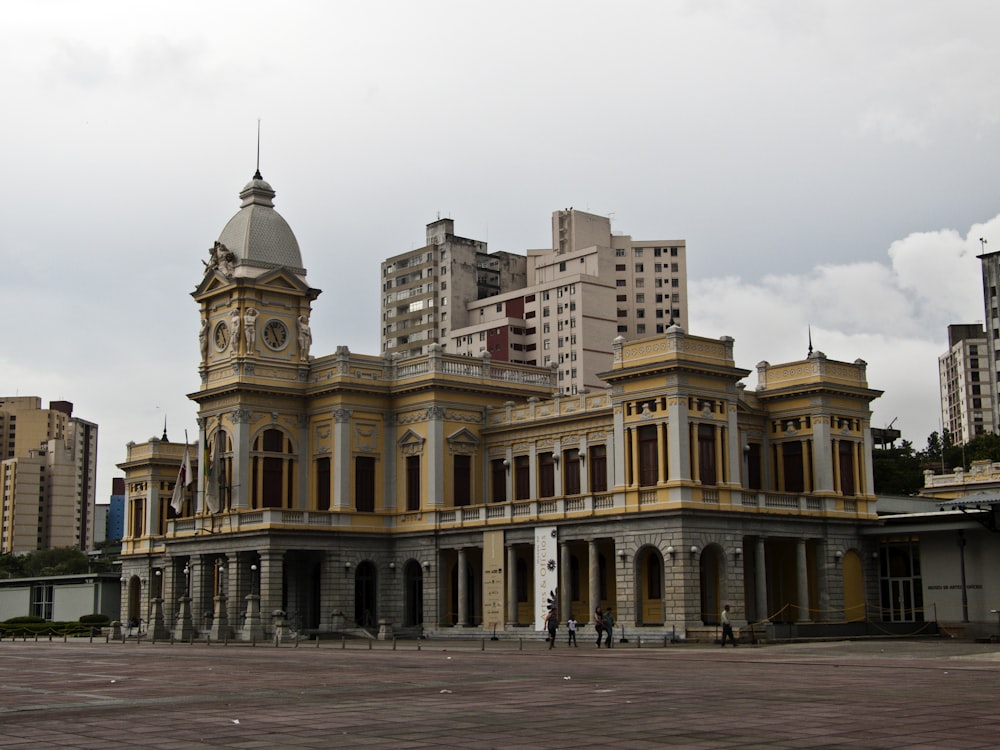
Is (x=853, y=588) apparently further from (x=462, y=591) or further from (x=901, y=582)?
(x=462, y=591)

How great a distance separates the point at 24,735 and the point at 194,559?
183 ft

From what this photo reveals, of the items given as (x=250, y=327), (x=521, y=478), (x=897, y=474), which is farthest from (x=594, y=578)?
(x=897, y=474)

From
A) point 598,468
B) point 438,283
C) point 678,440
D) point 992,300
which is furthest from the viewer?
point 438,283

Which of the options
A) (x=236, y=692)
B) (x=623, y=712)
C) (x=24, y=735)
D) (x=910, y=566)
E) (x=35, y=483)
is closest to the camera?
(x=24, y=735)

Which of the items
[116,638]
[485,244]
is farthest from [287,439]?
[485,244]

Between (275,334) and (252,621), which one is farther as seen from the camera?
(275,334)

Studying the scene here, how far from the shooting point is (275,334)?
7375 cm

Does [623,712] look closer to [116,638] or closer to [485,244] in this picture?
[116,638]

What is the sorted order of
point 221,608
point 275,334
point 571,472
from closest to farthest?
1. point 571,472
2. point 221,608
3. point 275,334

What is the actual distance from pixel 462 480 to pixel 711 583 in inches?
653

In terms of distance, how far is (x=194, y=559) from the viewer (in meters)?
73.7

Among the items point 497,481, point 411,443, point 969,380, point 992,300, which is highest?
point 992,300

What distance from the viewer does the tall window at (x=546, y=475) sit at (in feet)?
226

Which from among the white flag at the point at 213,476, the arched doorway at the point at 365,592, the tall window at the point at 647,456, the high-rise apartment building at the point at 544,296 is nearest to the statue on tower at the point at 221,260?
the white flag at the point at 213,476
